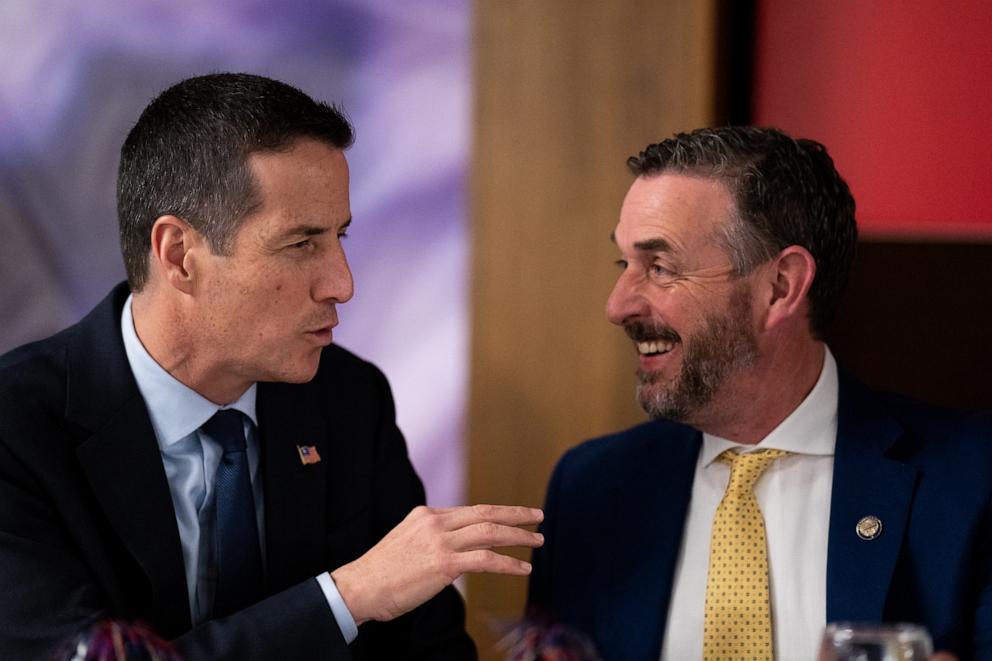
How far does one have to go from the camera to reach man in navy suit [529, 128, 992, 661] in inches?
76.8

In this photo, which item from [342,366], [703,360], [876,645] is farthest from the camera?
[342,366]

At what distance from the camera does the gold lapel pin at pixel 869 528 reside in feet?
6.36

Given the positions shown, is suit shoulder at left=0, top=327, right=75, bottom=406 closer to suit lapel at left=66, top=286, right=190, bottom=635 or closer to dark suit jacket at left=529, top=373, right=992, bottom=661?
suit lapel at left=66, top=286, right=190, bottom=635

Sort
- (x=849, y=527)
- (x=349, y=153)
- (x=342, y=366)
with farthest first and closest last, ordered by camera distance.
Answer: (x=349, y=153) < (x=342, y=366) < (x=849, y=527)

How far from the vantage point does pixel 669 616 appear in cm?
204

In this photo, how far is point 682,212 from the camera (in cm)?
208

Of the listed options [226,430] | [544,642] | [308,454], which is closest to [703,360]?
[544,642]

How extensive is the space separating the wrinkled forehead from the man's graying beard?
11 cm

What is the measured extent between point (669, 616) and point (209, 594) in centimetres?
70

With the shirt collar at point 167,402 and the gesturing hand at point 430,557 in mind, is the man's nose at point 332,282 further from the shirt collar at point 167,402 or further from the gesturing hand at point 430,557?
the gesturing hand at point 430,557

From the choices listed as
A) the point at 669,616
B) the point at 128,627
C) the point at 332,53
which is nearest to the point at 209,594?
the point at 128,627

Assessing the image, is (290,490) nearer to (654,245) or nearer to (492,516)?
(492,516)

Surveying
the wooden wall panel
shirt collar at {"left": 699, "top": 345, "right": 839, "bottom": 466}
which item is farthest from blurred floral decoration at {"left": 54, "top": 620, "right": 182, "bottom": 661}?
the wooden wall panel

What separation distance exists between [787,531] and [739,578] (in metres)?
0.11
